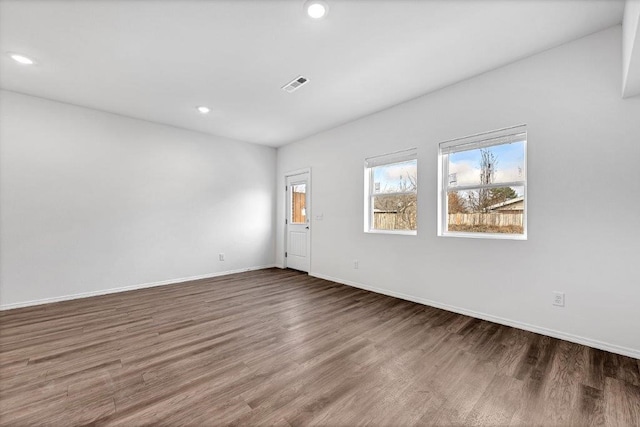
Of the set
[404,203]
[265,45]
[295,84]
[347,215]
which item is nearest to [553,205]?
[404,203]

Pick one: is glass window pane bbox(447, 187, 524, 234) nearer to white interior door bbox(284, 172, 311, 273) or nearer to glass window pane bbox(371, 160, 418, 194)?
glass window pane bbox(371, 160, 418, 194)

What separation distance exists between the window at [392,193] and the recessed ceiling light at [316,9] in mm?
2150

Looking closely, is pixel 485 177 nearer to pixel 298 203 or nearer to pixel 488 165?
pixel 488 165

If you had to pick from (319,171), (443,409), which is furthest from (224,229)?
(443,409)

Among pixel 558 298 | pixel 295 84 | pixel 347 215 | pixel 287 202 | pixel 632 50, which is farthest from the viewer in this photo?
pixel 287 202

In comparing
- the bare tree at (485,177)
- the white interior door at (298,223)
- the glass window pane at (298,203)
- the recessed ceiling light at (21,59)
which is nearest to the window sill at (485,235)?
the bare tree at (485,177)

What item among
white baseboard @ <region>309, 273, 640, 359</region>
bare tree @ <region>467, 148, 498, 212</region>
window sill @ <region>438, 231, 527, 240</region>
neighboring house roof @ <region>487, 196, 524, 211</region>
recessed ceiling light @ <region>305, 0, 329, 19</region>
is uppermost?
recessed ceiling light @ <region>305, 0, 329, 19</region>

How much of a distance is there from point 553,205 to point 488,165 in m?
0.78

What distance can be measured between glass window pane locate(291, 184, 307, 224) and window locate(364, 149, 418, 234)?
1664 mm

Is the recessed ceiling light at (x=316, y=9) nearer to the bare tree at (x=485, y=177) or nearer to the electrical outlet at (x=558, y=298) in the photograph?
the bare tree at (x=485, y=177)

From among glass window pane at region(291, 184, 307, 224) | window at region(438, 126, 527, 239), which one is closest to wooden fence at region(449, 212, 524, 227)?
window at region(438, 126, 527, 239)

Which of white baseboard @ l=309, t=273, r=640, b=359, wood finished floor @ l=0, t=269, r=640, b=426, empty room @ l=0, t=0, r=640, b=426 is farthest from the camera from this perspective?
white baseboard @ l=309, t=273, r=640, b=359

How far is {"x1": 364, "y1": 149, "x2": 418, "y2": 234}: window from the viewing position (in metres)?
3.82

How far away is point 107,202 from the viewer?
406 cm
